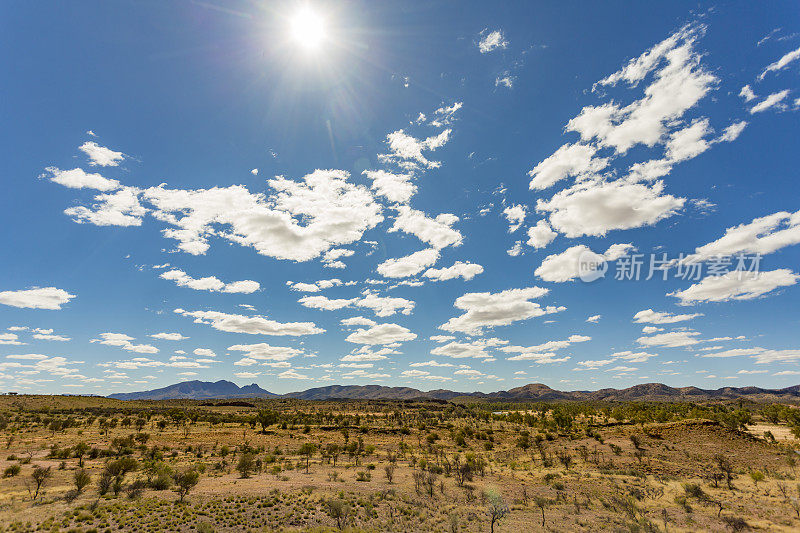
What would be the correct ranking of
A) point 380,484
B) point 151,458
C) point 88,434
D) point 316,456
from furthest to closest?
point 88,434, point 316,456, point 151,458, point 380,484

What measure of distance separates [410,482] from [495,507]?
1078 cm

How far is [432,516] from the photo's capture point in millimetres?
24562

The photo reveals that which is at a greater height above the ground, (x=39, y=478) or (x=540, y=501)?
(x=39, y=478)

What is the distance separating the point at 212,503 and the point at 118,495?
25.8 ft

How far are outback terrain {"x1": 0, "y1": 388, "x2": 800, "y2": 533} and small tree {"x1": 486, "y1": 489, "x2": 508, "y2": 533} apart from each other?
16cm

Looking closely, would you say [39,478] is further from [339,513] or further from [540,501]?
[540,501]

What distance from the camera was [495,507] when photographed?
24031 millimetres

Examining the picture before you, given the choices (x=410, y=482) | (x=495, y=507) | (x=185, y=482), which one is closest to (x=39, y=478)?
(x=185, y=482)

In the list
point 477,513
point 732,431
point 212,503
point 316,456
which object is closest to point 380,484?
point 477,513

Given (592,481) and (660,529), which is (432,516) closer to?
(660,529)

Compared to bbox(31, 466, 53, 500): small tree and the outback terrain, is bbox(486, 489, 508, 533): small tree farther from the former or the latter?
bbox(31, 466, 53, 500): small tree

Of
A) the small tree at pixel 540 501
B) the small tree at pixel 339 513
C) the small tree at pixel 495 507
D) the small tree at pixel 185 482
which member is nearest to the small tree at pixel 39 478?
the small tree at pixel 185 482

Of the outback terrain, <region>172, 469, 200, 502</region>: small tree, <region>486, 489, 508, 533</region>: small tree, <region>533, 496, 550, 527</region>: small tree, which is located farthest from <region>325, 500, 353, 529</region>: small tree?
<region>533, 496, 550, 527</region>: small tree

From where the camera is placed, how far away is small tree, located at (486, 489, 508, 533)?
23156mm
